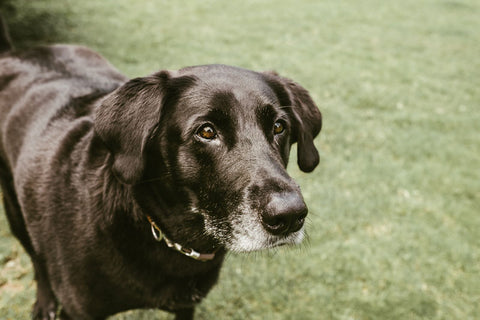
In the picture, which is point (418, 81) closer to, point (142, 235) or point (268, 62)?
point (268, 62)

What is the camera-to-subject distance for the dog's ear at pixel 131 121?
6.77 feet

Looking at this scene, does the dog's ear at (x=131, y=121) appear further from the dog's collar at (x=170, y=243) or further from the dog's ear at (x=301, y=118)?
the dog's ear at (x=301, y=118)

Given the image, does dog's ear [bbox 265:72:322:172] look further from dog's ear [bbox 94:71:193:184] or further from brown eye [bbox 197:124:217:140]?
dog's ear [bbox 94:71:193:184]

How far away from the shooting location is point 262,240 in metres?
1.99

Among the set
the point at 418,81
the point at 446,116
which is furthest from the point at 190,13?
the point at 446,116

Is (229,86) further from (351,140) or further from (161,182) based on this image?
(351,140)

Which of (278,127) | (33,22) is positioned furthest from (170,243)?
(33,22)

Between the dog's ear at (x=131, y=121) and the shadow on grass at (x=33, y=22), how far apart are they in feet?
19.7

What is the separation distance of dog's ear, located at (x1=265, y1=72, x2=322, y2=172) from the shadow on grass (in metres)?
6.17

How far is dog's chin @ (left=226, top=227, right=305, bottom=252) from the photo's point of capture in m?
1.97

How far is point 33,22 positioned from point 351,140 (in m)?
6.62

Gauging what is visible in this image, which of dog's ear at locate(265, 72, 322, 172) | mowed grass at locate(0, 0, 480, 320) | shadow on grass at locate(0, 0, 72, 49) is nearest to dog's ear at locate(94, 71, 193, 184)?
dog's ear at locate(265, 72, 322, 172)

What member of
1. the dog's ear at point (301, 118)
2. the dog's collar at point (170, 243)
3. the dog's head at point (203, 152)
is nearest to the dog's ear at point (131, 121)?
the dog's head at point (203, 152)

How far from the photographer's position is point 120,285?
2.27m
